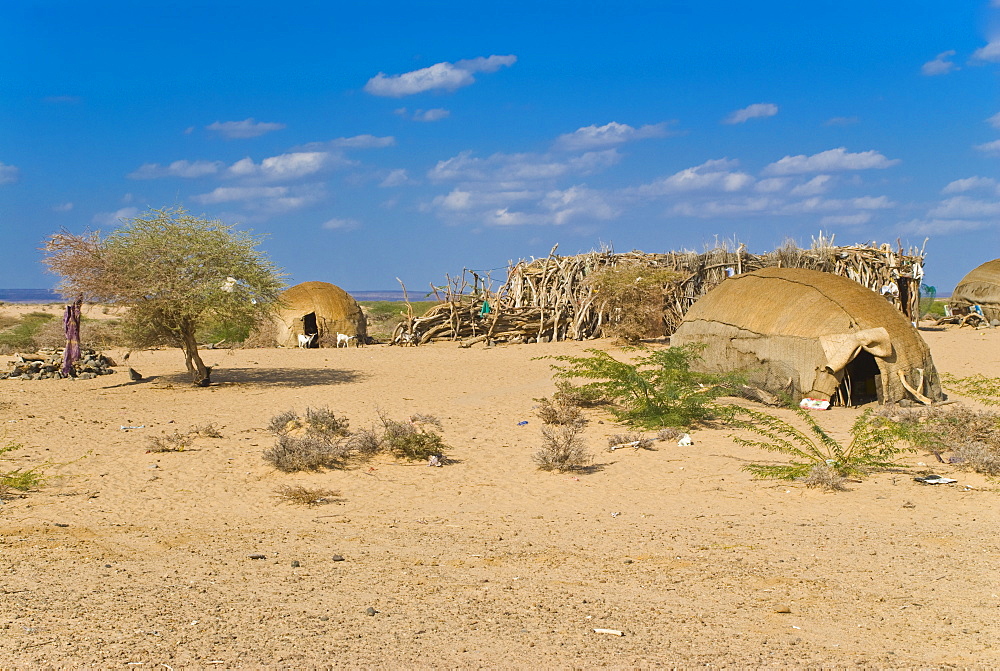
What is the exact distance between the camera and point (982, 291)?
27.7 m

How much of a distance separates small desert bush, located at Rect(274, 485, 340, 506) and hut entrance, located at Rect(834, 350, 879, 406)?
25.8ft

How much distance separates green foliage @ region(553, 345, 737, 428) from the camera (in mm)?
11414

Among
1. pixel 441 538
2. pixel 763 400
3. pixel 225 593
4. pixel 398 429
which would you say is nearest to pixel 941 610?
pixel 441 538

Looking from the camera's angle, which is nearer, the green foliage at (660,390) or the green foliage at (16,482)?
the green foliage at (16,482)

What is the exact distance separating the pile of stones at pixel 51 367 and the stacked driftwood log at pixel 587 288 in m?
7.76

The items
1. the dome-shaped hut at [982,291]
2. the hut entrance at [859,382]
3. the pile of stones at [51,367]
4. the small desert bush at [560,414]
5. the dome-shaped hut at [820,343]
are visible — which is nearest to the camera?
the small desert bush at [560,414]

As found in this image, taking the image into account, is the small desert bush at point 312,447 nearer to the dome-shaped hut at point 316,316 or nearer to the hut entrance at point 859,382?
the hut entrance at point 859,382

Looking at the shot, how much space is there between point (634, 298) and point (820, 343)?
8919 millimetres

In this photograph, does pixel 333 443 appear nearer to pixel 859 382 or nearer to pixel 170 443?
pixel 170 443

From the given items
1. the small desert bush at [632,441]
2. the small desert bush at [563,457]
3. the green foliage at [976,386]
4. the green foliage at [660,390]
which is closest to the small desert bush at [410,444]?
the small desert bush at [563,457]

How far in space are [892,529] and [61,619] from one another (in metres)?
6.06

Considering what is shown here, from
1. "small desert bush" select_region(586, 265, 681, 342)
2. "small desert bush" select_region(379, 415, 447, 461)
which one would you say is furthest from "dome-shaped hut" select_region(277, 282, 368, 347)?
"small desert bush" select_region(379, 415, 447, 461)

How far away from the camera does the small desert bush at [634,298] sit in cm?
2086

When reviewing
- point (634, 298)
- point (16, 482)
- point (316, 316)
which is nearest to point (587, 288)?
point (634, 298)
